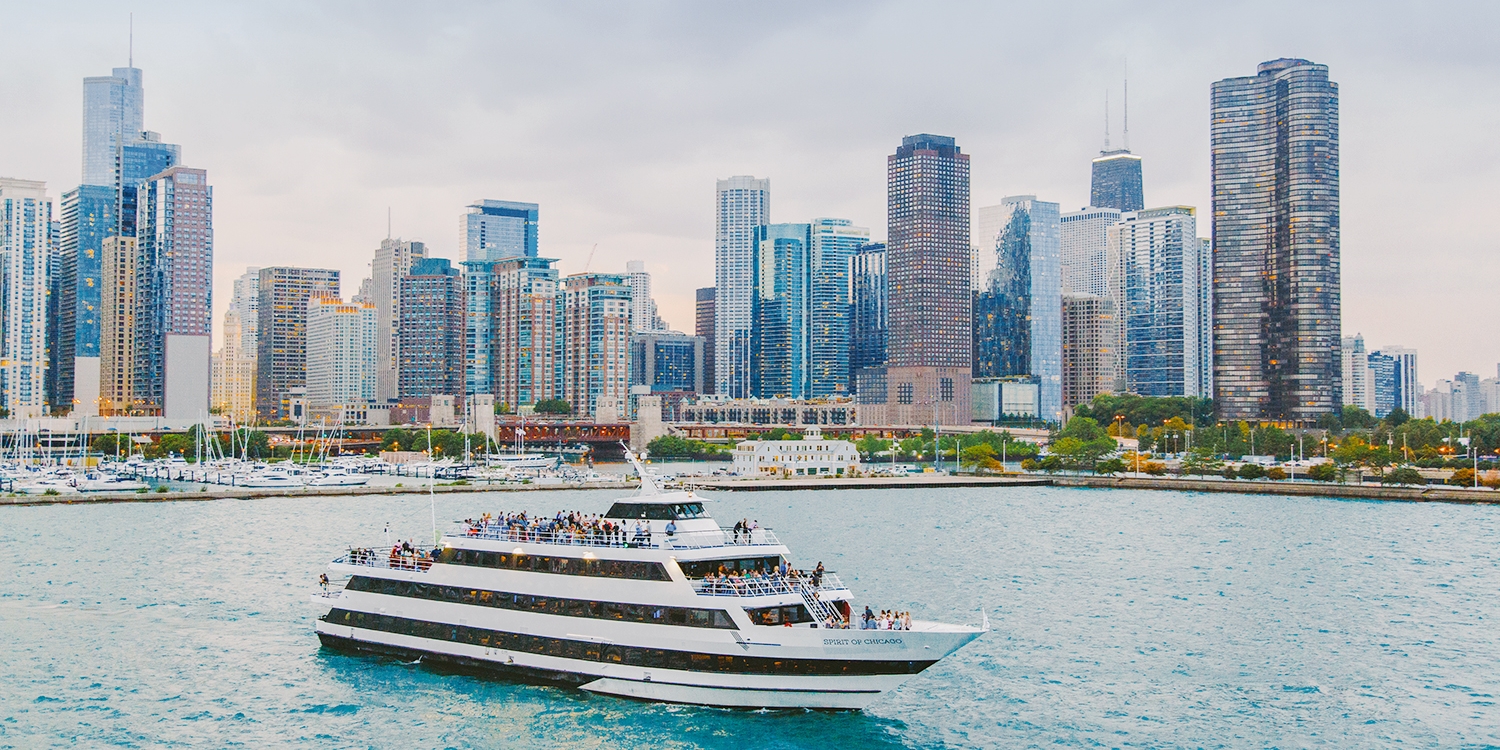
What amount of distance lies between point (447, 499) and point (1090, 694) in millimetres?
→ 98558

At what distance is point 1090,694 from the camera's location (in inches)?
1634

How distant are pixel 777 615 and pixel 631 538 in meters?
5.53

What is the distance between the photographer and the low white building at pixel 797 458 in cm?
16875

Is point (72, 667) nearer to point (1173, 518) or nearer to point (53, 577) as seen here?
point (53, 577)

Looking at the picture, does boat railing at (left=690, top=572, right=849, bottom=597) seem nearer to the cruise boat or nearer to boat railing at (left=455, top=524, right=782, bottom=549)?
the cruise boat

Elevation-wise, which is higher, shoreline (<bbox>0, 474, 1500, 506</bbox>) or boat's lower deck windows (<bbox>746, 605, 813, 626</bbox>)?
boat's lower deck windows (<bbox>746, 605, 813, 626</bbox>)

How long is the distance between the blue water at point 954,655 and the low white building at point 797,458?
249 feet

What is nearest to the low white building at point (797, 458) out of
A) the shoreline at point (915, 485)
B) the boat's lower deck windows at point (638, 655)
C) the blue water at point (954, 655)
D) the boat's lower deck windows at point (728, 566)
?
the shoreline at point (915, 485)

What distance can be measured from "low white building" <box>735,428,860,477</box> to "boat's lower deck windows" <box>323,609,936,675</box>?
408 feet

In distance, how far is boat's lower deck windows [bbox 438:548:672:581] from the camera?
37.6 meters

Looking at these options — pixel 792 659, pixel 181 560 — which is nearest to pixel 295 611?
pixel 181 560

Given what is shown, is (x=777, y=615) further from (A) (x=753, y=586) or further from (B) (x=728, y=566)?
(B) (x=728, y=566)

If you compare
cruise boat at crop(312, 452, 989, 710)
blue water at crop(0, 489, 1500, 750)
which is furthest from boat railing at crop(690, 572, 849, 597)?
blue water at crop(0, 489, 1500, 750)

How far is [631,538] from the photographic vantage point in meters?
38.6
